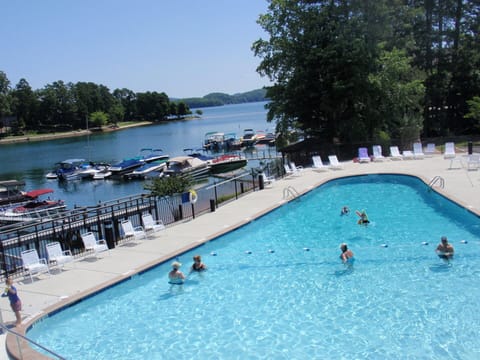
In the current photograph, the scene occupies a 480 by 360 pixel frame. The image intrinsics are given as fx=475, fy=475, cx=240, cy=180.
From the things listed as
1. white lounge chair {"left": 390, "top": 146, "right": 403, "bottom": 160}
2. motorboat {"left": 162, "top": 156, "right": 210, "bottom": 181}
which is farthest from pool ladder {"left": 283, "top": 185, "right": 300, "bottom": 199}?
motorboat {"left": 162, "top": 156, "right": 210, "bottom": 181}

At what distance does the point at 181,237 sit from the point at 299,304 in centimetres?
600

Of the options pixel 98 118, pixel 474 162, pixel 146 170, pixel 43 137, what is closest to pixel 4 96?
pixel 43 137

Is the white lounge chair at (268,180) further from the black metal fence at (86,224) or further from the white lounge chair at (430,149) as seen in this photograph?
the white lounge chair at (430,149)

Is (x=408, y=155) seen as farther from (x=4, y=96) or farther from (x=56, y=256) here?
(x=4, y=96)

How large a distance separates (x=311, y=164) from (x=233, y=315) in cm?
2084

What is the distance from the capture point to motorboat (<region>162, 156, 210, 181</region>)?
45.6 metres

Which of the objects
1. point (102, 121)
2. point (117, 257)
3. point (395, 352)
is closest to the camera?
point (395, 352)

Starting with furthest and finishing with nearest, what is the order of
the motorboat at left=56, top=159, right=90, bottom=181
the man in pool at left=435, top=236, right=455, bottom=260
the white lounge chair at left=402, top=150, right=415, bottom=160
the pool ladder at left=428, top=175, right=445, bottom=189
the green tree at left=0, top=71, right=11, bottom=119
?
the green tree at left=0, top=71, right=11, bottom=119 → the motorboat at left=56, top=159, right=90, bottom=181 → the white lounge chair at left=402, top=150, right=415, bottom=160 → the pool ladder at left=428, top=175, right=445, bottom=189 → the man in pool at left=435, top=236, right=455, bottom=260

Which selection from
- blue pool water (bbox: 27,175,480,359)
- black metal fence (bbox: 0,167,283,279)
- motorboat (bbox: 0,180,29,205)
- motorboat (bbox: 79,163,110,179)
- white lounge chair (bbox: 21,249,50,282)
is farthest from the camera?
motorboat (bbox: 79,163,110,179)

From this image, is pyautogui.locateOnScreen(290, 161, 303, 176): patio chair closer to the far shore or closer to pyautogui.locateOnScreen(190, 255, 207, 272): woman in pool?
pyautogui.locateOnScreen(190, 255, 207, 272): woman in pool

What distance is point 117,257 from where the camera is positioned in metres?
14.3

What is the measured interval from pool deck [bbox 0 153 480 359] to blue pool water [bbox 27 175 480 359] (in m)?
0.39

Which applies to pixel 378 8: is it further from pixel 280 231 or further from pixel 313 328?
pixel 313 328

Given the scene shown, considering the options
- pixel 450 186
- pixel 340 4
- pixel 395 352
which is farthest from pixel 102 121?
pixel 395 352
